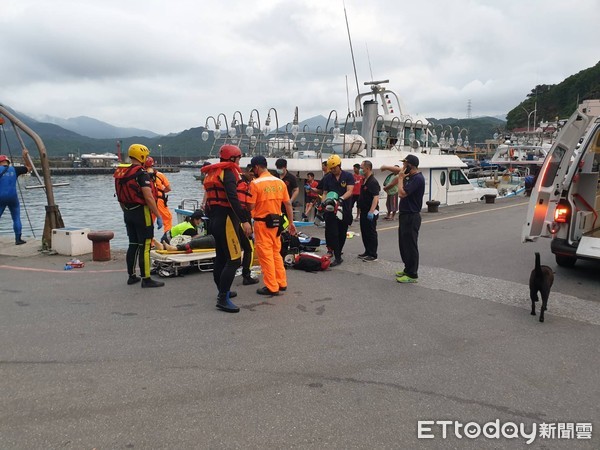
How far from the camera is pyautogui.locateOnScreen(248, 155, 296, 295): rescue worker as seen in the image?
5.55 metres

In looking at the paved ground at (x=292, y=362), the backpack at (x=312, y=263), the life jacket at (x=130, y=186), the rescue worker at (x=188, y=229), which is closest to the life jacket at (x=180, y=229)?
the rescue worker at (x=188, y=229)

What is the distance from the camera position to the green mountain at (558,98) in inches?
3314

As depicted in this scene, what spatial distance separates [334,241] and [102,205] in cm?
2863

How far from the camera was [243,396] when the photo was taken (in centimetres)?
319

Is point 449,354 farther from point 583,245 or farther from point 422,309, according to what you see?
point 583,245

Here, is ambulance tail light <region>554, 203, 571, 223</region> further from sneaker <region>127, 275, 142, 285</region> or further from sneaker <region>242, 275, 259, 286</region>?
sneaker <region>127, 275, 142, 285</region>

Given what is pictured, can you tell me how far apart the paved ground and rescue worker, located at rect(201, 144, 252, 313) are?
35 cm

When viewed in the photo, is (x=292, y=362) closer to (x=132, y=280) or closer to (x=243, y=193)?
(x=243, y=193)

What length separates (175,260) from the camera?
6465 millimetres

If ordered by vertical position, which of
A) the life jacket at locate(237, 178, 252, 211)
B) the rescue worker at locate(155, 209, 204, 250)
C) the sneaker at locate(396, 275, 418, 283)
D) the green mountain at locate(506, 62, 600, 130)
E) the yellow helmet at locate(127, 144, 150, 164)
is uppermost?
the green mountain at locate(506, 62, 600, 130)

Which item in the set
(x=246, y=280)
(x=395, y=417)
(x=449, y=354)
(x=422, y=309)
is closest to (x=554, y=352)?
(x=449, y=354)

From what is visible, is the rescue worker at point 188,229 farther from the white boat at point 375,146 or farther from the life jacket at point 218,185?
the white boat at point 375,146

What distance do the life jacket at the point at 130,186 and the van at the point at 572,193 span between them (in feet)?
16.8

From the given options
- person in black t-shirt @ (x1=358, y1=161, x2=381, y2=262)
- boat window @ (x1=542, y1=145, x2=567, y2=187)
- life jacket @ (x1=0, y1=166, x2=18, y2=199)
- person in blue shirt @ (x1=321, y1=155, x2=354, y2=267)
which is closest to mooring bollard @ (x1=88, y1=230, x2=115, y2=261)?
life jacket @ (x1=0, y1=166, x2=18, y2=199)
